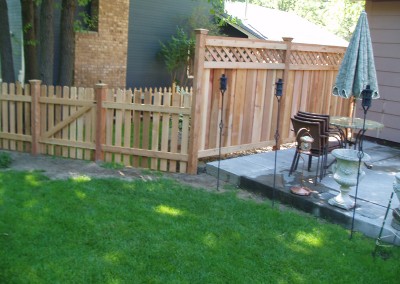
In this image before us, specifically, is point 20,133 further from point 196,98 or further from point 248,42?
point 248,42

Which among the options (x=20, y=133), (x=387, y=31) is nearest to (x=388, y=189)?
(x=387, y=31)

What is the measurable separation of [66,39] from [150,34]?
6432mm

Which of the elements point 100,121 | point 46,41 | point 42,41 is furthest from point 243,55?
point 42,41

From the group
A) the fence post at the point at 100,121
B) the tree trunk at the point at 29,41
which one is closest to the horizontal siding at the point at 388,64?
the fence post at the point at 100,121

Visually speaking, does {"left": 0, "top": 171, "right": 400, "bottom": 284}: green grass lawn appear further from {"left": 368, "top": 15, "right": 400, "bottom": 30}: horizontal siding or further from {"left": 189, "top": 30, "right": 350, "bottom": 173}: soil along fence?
{"left": 368, "top": 15, "right": 400, "bottom": 30}: horizontal siding

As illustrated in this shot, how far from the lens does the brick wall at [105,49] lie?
1268 centimetres

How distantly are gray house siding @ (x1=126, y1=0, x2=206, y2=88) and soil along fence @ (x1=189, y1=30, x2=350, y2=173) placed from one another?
7.75m

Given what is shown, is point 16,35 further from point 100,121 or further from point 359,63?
point 359,63

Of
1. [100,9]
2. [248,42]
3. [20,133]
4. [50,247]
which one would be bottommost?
[50,247]

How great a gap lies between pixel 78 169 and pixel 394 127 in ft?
19.8

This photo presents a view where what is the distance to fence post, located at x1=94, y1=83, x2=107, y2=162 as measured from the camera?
6.67 m

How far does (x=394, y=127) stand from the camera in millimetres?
8617

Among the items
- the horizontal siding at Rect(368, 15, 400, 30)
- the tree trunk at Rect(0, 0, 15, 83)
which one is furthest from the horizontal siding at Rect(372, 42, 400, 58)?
the tree trunk at Rect(0, 0, 15, 83)

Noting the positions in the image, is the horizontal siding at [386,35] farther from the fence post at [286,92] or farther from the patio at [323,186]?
the patio at [323,186]
